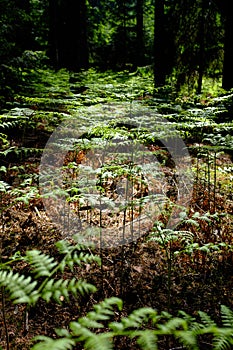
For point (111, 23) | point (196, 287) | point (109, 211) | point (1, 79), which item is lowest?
point (196, 287)

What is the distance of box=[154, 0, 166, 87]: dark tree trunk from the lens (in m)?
8.31

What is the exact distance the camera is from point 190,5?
795 centimetres

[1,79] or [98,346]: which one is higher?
[1,79]

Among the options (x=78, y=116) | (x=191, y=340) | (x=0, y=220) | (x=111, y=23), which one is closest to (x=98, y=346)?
(x=191, y=340)

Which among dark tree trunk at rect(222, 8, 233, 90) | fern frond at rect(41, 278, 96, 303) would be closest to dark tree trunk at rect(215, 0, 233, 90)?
dark tree trunk at rect(222, 8, 233, 90)

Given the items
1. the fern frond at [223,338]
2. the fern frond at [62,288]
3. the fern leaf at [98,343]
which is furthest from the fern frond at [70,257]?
the fern frond at [223,338]

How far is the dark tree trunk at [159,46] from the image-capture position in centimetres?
831

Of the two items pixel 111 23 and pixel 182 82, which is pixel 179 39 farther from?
pixel 111 23

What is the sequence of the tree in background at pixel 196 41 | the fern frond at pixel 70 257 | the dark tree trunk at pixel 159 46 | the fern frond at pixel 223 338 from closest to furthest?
1. the fern frond at pixel 223 338
2. the fern frond at pixel 70 257
3. the tree in background at pixel 196 41
4. the dark tree trunk at pixel 159 46

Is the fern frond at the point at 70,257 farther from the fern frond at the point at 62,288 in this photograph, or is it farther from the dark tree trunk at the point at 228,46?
the dark tree trunk at the point at 228,46

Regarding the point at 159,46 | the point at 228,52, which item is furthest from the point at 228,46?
the point at 159,46

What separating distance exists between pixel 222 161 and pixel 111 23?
609 inches

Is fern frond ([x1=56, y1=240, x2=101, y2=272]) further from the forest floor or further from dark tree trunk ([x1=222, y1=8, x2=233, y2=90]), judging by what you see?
dark tree trunk ([x1=222, y1=8, x2=233, y2=90])

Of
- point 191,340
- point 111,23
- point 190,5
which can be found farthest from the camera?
point 111,23
